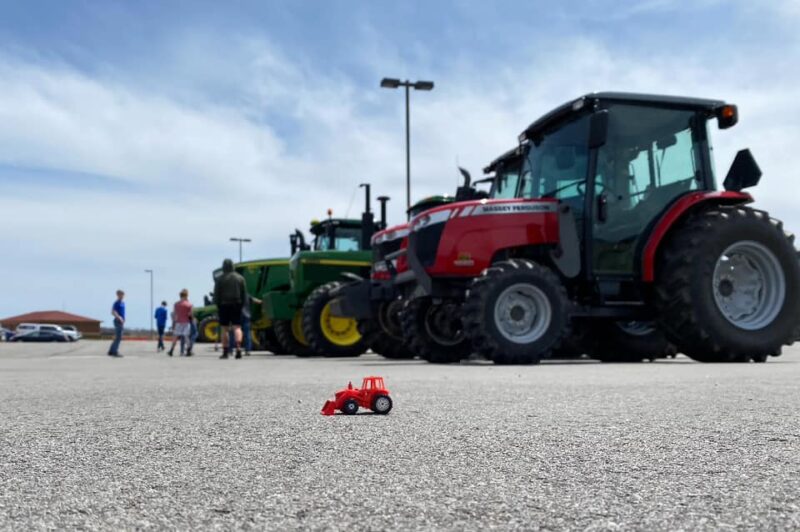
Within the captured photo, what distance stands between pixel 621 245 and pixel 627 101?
1610mm

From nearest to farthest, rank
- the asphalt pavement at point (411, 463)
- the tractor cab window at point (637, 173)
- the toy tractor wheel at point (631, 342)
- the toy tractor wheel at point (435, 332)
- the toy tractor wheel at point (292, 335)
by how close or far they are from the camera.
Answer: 1. the asphalt pavement at point (411, 463)
2. the tractor cab window at point (637, 173)
3. the toy tractor wheel at point (435, 332)
4. the toy tractor wheel at point (631, 342)
5. the toy tractor wheel at point (292, 335)

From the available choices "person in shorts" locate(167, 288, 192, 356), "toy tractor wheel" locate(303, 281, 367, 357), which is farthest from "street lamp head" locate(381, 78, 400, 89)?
"toy tractor wheel" locate(303, 281, 367, 357)

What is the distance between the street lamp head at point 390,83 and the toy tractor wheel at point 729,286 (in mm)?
15807

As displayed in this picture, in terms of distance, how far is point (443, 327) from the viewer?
10344 mm

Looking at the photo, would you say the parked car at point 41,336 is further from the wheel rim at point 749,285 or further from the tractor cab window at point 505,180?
the wheel rim at point 749,285

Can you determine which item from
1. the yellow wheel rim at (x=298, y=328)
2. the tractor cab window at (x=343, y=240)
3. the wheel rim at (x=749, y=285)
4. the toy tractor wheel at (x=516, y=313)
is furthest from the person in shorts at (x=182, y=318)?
the wheel rim at (x=749, y=285)

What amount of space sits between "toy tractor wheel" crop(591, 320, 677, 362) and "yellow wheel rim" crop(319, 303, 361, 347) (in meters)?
4.30

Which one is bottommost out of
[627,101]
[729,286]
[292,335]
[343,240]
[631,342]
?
[631,342]

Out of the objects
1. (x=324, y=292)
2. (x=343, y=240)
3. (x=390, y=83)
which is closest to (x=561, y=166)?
(x=324, y=292)

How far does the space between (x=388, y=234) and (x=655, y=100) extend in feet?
14.5

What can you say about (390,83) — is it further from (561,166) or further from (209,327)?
(561,166)

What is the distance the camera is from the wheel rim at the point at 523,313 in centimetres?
870

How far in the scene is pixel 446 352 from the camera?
10305 mm

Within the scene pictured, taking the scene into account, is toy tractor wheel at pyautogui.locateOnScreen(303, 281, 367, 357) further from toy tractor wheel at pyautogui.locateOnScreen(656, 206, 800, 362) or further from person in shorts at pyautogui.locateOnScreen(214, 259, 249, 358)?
toy tractor wheel at pyautogui.locateOnScreen(656, 206, 800, 362)
